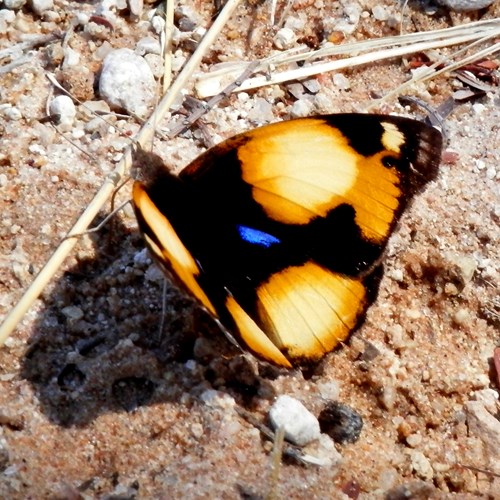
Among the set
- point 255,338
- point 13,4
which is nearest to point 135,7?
point 13,4

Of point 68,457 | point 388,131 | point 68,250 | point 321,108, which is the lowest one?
point 68,457

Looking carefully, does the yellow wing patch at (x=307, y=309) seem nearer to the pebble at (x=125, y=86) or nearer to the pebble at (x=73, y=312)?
the pebble at (x=73, y=312)

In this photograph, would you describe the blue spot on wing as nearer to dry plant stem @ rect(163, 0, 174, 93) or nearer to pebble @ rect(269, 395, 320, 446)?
pebble @ rect(269, 395, 320, 446)

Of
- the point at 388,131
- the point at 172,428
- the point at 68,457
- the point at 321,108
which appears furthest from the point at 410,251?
the point at 68,457

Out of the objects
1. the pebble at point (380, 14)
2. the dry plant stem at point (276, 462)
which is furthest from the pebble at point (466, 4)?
the dry plant stem at point (276, 462)

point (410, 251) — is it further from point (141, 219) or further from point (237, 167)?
point (141, 219)

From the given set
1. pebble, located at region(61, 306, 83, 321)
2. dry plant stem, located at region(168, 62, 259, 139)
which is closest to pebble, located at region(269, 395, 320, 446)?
pebble, located at region(61, 306, 83, 321)
